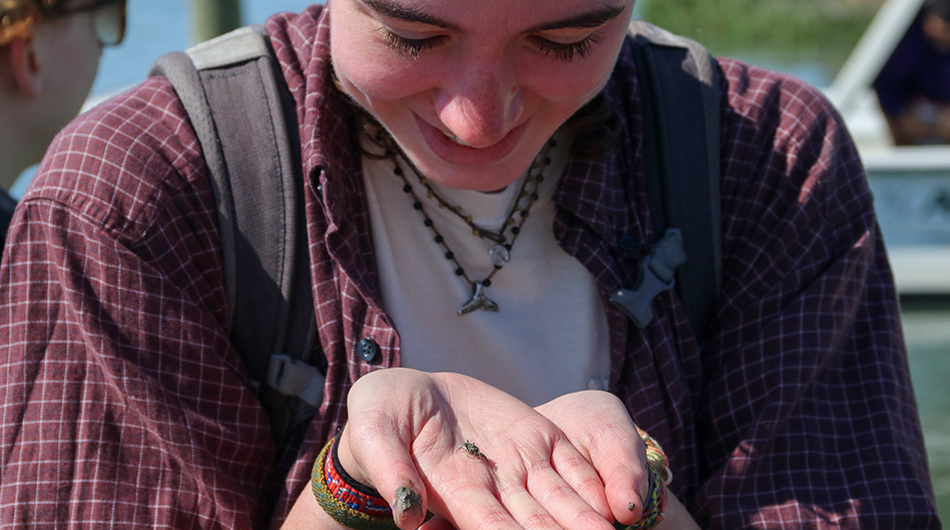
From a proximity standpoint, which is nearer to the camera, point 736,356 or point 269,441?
point 269,441

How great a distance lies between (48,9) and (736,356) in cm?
156

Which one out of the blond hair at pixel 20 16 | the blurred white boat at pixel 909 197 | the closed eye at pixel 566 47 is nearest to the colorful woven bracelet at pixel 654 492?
the closed eye at pixel 566 47

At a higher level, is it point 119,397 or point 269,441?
point 119,397

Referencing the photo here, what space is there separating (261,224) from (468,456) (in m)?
0.49

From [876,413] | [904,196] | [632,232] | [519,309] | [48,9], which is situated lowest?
[904,196]

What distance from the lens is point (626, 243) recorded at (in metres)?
1.61

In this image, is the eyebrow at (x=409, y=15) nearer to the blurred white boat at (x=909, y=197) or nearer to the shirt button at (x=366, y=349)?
the shirt button at (x=366, y=349)

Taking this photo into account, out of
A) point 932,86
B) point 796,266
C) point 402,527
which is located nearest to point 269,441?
A: point 402,527

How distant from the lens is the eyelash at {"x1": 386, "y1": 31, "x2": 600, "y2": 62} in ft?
4.14

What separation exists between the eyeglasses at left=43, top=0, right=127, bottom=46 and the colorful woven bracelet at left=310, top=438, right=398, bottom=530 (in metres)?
1.35

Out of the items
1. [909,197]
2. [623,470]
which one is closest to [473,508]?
[623,470]

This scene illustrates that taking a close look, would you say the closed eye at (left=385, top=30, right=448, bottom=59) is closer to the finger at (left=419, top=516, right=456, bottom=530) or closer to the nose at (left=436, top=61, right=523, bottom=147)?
the nose at (left=436, top=61, right=523, bottom=147)

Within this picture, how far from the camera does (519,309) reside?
163 cm

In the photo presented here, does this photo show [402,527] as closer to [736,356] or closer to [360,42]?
[360,42]
